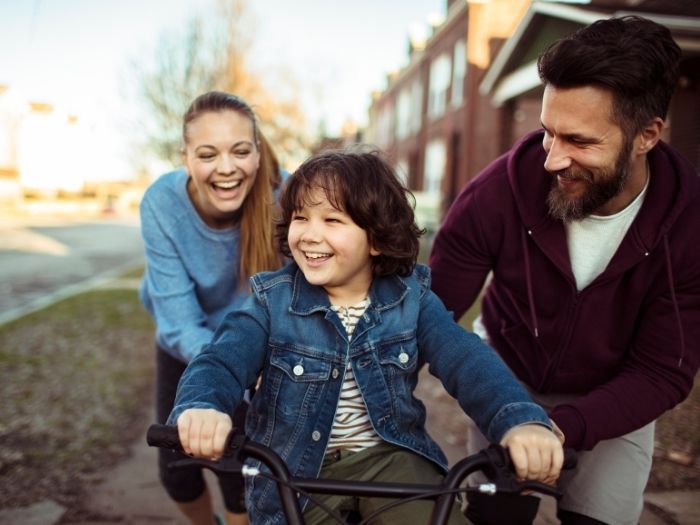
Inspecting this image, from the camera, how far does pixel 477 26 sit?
66.8 ft

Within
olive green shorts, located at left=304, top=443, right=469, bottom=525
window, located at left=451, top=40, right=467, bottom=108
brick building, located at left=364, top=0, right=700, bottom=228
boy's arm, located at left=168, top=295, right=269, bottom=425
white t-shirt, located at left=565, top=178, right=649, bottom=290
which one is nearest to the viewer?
boy's arm, located at left=168, top=295, right=269, bottom=425

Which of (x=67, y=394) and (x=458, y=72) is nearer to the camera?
(x=67, y=394)

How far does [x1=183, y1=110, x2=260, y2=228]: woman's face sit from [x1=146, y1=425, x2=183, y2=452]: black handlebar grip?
4.60 feet

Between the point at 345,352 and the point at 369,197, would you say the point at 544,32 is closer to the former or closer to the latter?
the point at 369,197

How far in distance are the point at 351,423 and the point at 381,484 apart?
0.59 m

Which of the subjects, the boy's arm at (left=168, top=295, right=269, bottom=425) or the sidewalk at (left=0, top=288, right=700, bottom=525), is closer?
the boy's arm at (left=168, top=295, right=269, bottom=425)

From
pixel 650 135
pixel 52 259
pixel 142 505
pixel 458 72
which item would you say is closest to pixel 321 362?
pixel 650 135

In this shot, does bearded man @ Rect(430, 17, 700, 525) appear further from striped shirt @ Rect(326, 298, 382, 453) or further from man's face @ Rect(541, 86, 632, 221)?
striped shirt @ Rect(326, 298, 382, 453)

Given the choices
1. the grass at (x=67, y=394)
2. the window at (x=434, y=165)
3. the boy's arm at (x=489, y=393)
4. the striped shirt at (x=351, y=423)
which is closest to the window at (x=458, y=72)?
the window at (x=434, y=165)

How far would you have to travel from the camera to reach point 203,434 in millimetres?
1672

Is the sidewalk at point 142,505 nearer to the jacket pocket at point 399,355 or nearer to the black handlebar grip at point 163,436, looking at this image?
the jacket pocket at point 399,355

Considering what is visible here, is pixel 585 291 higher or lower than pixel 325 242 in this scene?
lower

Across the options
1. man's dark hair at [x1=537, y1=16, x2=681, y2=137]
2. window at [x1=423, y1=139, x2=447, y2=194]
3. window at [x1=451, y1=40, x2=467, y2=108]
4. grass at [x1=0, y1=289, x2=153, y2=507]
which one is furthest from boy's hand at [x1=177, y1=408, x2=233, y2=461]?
window at [x1=423, y1=139, x2=447, y2=194]

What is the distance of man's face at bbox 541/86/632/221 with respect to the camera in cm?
218
